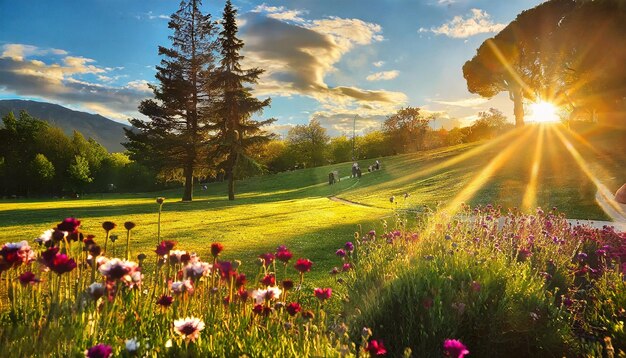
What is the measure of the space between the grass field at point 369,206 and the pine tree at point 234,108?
17.9 feet

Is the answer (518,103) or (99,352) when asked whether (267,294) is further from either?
(518,103)

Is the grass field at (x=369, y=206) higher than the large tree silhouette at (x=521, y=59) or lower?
lower

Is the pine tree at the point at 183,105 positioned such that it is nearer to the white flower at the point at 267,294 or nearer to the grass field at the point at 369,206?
the grass field at the point at 369,206

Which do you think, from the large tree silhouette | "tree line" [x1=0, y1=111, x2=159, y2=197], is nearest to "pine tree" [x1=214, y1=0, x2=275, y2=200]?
"tree line" [x1=0, y1=111, x2=159, y2=197]

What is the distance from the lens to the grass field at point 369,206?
1312 cm

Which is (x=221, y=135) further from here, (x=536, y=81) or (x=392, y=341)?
(x=536, y=81)

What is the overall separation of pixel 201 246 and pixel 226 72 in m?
23.5

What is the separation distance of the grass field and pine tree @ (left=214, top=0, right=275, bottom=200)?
5.46 metres

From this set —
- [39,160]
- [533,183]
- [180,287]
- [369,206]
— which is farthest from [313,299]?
[39,160]

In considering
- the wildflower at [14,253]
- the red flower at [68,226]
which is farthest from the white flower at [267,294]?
the wildflower at [14,253]

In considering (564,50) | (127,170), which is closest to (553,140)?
(564,50)

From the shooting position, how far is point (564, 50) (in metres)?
38.4

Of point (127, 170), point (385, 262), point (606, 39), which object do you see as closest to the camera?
point (385, 262)

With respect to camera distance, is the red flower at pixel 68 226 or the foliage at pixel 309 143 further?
the foliage at pixel 309 143
